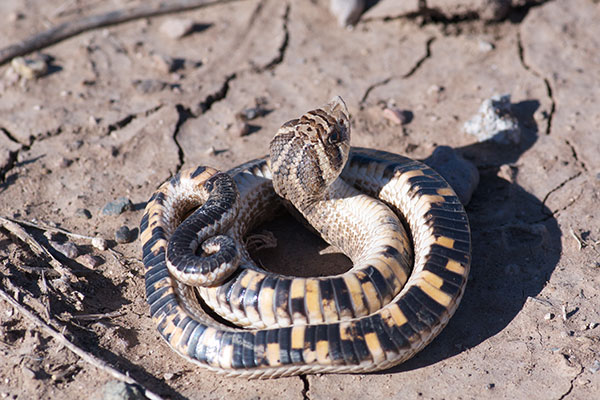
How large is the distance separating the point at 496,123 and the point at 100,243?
371 cm

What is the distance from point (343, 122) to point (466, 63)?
276 centimetres

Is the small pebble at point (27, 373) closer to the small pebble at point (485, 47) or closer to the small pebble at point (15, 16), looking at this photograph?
the small pebble at point (15, 16)

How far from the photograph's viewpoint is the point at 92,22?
24.4 feet

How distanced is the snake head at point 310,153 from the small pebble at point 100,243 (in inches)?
58.1

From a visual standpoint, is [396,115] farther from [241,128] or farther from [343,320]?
[343,320]

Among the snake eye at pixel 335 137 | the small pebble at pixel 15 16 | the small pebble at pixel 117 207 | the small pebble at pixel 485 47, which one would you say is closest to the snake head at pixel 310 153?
the snake eye at pixel 335 137

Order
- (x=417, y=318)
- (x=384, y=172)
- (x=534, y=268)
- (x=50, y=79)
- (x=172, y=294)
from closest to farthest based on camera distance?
(x=417, y=318), (x=172, y=294), (x=534, y=268), (x=384, y=172), (x=50, y=79)

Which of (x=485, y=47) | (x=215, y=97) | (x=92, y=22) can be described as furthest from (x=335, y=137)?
(x=92, y=22)

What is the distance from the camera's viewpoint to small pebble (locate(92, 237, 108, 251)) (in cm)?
490

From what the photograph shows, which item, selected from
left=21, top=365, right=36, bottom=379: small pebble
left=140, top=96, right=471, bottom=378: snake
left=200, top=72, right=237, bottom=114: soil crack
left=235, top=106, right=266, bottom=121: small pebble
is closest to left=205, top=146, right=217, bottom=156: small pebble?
left=235, top=106, right=266, bottom=121: small pebble

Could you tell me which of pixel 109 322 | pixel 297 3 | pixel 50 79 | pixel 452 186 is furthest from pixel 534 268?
pixel 50 79

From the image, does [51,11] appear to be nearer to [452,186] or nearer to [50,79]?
[50,79]

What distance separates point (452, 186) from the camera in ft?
16.8

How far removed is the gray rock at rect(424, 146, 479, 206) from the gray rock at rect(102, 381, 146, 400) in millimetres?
2959
